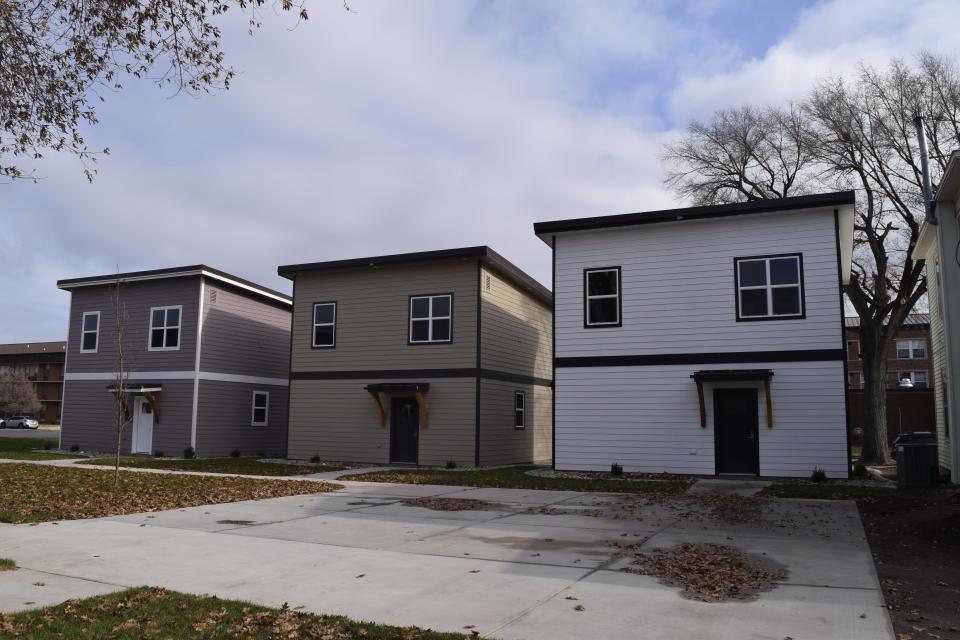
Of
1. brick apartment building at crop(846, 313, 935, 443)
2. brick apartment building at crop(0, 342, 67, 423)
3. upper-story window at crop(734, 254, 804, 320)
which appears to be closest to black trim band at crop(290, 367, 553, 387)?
upper-story window at crop(734, 254, 804, 320)

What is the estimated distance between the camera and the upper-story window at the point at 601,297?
19.3 meters

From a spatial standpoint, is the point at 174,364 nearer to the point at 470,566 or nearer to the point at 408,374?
the point at 408,374

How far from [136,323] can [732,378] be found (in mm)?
20558

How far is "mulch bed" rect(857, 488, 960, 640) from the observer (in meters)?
5.68

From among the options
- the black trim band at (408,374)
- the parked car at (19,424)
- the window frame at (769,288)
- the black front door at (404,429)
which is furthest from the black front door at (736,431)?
the parked car at (19,424)

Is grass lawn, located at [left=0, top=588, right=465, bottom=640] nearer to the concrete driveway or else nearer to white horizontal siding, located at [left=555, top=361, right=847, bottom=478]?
the concrete driveway

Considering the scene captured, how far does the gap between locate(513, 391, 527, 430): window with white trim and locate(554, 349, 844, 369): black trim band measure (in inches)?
217

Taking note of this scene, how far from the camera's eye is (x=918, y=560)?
8102 millimetres

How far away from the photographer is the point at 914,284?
26.0 metres

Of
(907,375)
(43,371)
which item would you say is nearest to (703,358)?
(907,375)

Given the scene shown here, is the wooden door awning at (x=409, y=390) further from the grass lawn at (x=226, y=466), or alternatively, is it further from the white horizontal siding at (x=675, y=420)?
the white horizontal siding at (x=675, y=420)

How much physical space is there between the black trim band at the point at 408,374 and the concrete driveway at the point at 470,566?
9.69 meters

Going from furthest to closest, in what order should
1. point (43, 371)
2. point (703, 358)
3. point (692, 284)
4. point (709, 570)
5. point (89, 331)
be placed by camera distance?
1. point (43, 371)
2. point (89, 331)
3. point (692, 284)
4. point (703, 358)
5. point (709, 570)

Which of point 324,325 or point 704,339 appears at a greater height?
point 324,325
